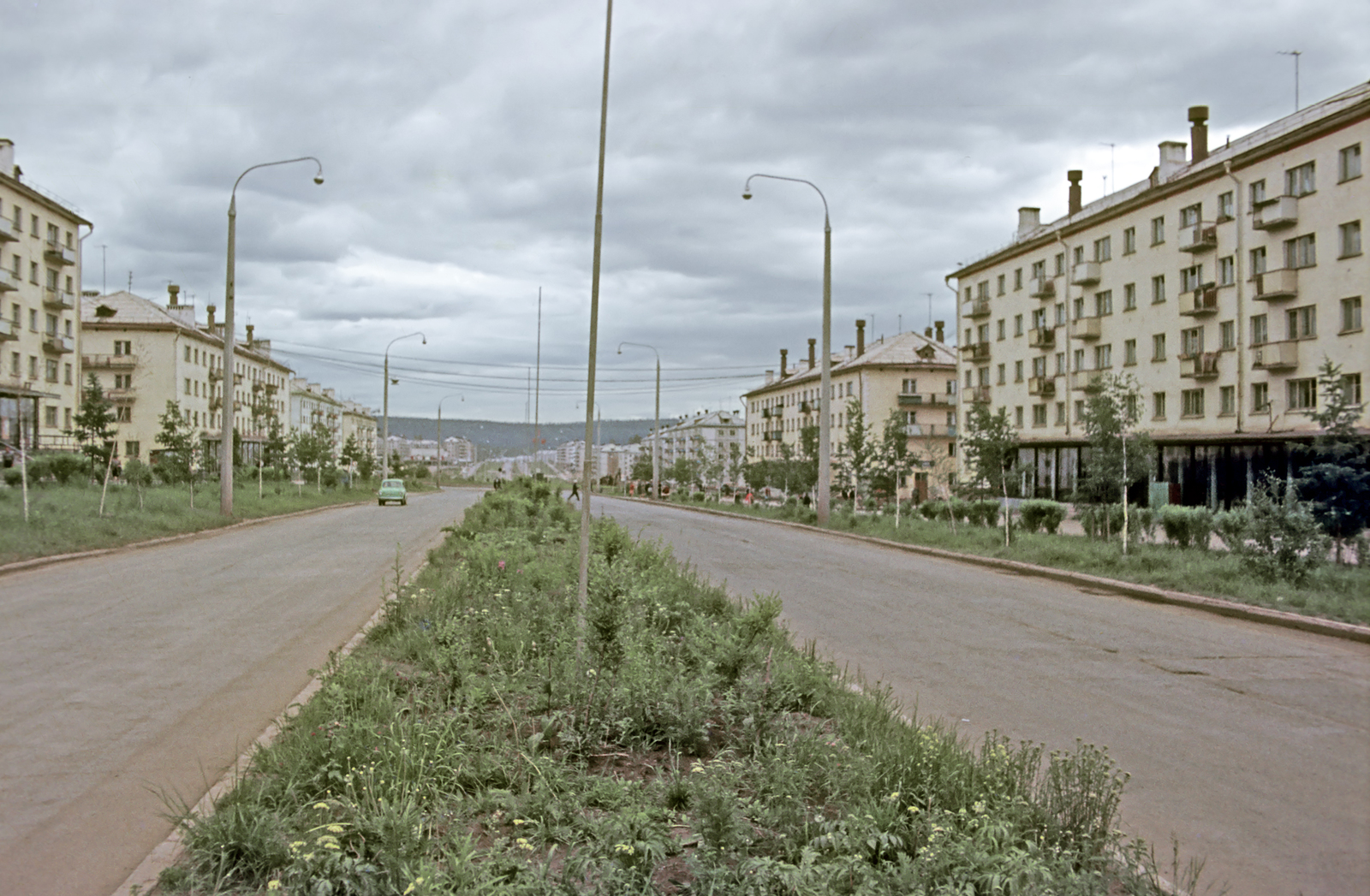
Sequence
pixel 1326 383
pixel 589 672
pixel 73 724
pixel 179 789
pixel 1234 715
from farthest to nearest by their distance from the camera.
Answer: pixel 1326 383, pixel 73 724, pixel 589 672, pixel 179 789, pixel 1234 715

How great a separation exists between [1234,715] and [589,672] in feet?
10.5

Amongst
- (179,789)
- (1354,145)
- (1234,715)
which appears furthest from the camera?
(1354,145)

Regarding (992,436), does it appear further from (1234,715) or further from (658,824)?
(658,824)

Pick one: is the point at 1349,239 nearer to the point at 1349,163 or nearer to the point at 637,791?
the point at 1349,163

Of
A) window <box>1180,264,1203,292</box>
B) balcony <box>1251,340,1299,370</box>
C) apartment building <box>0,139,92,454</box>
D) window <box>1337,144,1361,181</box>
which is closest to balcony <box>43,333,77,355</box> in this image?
apartment building <box>0,139,92,454</box>

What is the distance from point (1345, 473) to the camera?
12133 millimetres

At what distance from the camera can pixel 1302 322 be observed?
34.2 meters

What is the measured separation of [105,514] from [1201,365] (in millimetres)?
38603

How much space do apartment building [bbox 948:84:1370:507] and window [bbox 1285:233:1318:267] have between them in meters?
0.05

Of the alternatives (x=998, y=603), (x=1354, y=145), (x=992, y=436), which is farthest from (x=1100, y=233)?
(x=998, y=603)

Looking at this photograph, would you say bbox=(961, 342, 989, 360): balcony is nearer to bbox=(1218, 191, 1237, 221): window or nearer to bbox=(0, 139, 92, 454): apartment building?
bbox=(1218, 191, 1237, 221): window

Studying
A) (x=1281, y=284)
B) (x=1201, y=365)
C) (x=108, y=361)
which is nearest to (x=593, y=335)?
(x=1281, y=284)

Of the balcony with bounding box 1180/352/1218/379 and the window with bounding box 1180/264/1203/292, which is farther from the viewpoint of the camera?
the window with bounding box 1180/264/1203/292

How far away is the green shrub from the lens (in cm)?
2108
